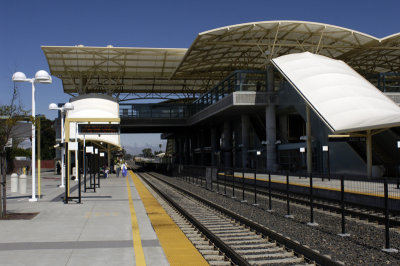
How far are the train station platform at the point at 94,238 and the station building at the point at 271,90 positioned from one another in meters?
15.8

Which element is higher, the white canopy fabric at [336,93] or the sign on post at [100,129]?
the white canopy fabric at [336,93]

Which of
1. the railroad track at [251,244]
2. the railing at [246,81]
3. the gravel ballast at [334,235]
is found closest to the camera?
the railroad track at [251,244]

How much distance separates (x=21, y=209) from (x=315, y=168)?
1088 inches

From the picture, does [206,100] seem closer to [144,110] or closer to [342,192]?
[144,110]

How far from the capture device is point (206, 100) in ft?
196

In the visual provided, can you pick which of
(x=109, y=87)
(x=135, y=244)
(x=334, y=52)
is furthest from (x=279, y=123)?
(x=135, y=244)

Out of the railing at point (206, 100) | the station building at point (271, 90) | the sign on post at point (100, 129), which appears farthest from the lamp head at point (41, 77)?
the railing at point (206, 100)

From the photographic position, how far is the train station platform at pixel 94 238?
7.91 meters

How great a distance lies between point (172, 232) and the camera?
11.1m

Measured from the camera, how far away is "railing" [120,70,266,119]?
44.8 m

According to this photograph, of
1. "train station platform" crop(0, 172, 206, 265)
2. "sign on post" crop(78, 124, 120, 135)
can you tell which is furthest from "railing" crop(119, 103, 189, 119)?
"train station platform" crop(0, 172, 206, 265)

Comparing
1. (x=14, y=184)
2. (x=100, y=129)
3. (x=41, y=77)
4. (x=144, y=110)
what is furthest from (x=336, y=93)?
(x=144, y=110)

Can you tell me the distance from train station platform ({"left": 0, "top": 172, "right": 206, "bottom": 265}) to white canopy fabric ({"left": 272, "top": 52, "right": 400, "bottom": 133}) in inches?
669

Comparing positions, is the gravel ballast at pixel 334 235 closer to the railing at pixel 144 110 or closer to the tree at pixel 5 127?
the tree at pixel 5 127
